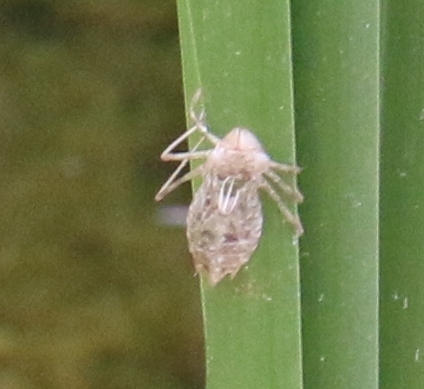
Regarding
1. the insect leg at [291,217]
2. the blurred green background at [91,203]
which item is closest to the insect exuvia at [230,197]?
the insect leg at [291,217]

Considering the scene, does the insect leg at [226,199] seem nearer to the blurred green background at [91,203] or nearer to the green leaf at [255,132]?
the green leaf at [255,132]

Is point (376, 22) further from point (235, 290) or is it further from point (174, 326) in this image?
point (174, 326)

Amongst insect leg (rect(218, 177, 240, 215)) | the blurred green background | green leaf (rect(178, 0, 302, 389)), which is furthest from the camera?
the blurred green background

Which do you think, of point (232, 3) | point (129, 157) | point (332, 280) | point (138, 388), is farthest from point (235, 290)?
point (138, 388)

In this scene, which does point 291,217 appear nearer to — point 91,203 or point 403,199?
point 403,199

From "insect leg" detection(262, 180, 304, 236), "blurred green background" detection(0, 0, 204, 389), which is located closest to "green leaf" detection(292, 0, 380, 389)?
"insect leg" detection(262, 180, 304, 236)

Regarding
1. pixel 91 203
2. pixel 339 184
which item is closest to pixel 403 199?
pixel 339 184

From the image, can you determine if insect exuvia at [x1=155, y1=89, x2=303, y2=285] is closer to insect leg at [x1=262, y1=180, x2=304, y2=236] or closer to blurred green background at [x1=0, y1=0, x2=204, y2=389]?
insect leg at [x1=262, y1=180, x2=304, y2=236]
